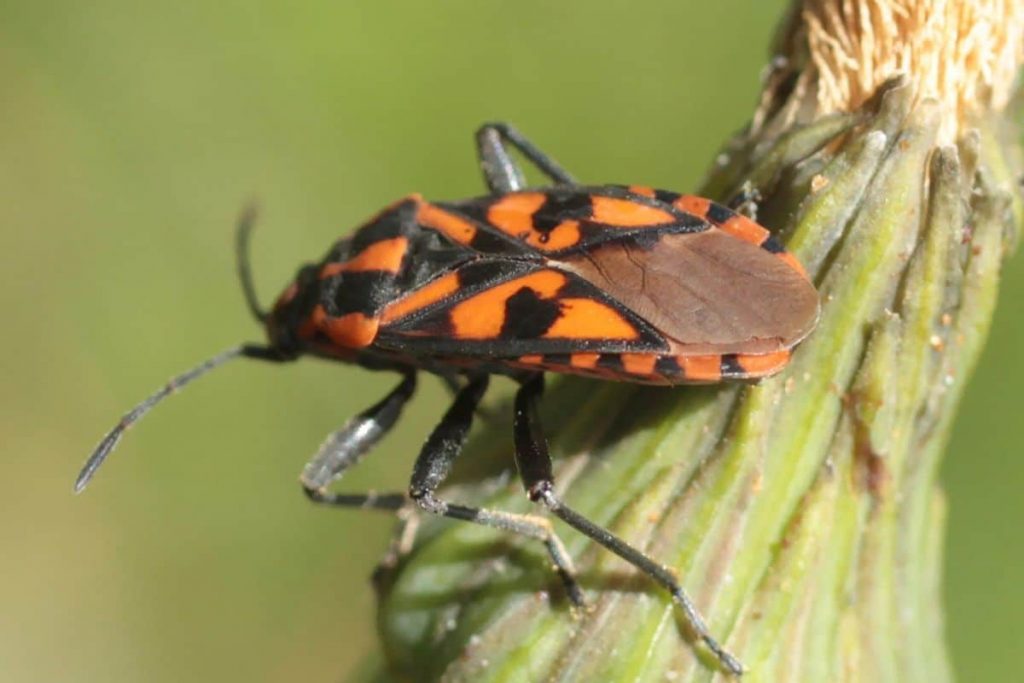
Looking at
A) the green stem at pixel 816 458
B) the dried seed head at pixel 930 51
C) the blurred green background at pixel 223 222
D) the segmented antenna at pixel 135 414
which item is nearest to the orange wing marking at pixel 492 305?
the green stem at pixel 816 458

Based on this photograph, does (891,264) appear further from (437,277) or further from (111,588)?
(111,588)

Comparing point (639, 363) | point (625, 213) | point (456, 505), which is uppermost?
point (625, 213)

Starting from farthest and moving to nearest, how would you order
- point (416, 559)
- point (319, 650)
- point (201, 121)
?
point (201, 121) → point (319, 650) → point (416, 559)

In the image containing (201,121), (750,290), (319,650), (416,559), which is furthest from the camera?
(201,121)

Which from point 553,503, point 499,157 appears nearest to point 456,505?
point 553,503

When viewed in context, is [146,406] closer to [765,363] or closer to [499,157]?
Answer: [499,157]

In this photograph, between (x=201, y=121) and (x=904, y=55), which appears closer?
(x=904, y=55)

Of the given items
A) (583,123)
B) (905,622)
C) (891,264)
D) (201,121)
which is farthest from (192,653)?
(891,264)
